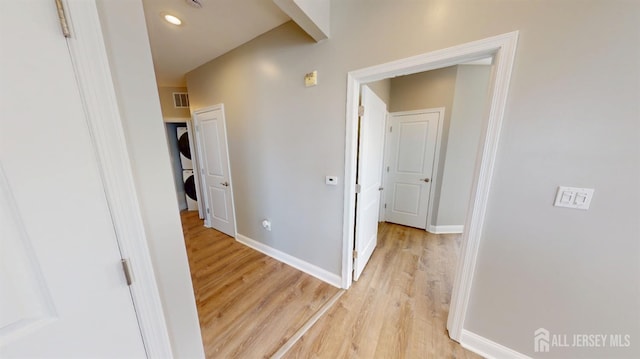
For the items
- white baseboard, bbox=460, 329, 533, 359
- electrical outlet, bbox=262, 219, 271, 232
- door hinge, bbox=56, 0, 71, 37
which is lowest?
white baseboard, bbox=460, 329, 533, 359

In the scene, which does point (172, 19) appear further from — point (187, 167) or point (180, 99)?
point (187, 167)

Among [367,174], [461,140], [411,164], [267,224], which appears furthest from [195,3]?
[461,140]

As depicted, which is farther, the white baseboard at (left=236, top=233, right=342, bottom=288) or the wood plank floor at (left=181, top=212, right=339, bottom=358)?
the white baseboard at (left=236, top=233, right=342, bottom=288)

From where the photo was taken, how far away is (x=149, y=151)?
0.65m

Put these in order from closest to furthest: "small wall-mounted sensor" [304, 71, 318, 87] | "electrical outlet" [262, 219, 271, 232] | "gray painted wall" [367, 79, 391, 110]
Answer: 1. "small wall-mounted sensor" [304, 71, 318, 87]
2. "gray painted wall" [367, 79, 391, 110]
3. "electrical outlet" [262, 219, 271, 232]

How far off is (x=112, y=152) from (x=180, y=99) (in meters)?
3.86

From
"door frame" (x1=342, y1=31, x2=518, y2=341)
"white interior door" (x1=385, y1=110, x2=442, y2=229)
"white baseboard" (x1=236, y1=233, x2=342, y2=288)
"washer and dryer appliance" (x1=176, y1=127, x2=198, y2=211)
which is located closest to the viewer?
"door frame" (x1=342, y1=31, x2=518, y2=341)

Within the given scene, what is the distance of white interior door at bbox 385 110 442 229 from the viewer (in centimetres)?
303

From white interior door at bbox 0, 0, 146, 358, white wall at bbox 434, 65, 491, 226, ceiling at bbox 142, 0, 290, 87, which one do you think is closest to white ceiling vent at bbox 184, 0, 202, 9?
ceiling at bbox 142, 0, 290, 87

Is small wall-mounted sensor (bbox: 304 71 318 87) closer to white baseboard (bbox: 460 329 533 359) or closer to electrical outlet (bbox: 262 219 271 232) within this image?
electrical outlet (bbox: 262 219 271 232)

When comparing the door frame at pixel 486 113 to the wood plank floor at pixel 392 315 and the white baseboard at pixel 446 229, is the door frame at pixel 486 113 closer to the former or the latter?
the wood plank floor at pixel 392 315

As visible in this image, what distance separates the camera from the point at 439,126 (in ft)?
9.56

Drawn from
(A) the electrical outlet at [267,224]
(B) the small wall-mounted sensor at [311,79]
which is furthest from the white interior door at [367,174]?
(A) the electrical outlet at [267,224]

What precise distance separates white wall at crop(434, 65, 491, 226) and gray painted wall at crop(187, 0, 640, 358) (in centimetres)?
176
